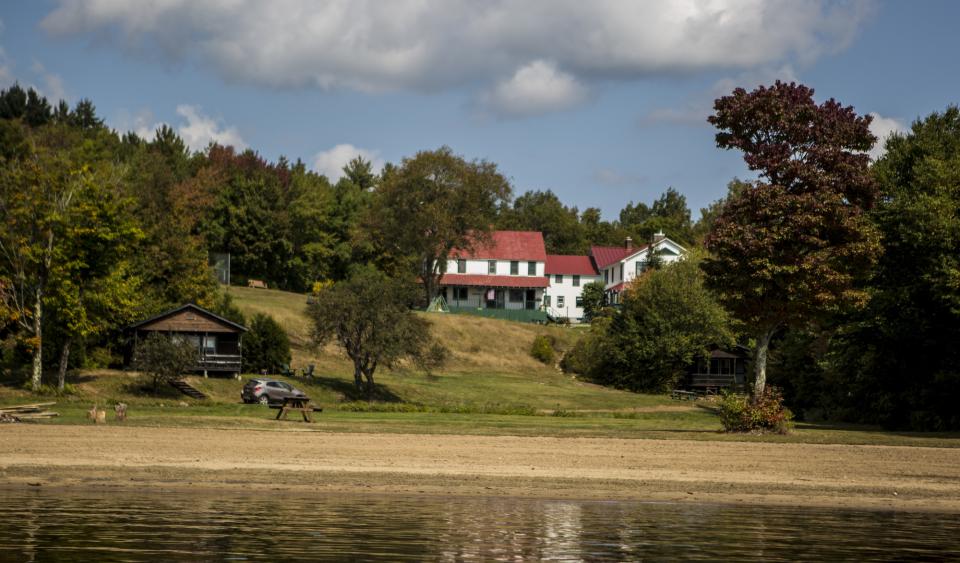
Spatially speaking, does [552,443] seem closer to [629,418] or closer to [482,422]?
[482,422]

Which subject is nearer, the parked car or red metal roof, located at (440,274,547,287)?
the parked car

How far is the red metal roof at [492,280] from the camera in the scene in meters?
123

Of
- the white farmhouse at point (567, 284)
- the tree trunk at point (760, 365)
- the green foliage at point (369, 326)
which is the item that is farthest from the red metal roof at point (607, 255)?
the tree trunk at point (760, 365)

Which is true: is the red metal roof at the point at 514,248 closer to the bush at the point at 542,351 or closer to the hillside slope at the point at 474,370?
the hillside slope at the point at 474,370

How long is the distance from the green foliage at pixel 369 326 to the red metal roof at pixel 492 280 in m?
57.8

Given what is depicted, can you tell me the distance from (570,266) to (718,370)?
45133mm

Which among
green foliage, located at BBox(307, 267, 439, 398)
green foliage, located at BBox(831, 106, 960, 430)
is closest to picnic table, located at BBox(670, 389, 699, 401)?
green foliage, located at BBox(307, 267, 439, 398)

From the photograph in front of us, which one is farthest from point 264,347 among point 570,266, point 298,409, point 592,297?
point 570,266

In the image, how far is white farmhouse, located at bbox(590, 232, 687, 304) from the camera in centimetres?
11694

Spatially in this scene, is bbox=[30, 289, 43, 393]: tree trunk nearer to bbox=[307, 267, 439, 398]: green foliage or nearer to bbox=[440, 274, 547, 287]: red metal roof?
bbox=[307, 267, 439, 398]: green foliage

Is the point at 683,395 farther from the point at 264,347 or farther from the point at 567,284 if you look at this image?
the point at 567,284

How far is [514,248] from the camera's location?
127m

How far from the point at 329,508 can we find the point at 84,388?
38774 mm

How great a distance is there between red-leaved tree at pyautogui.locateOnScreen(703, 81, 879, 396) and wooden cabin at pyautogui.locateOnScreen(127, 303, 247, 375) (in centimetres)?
3578
